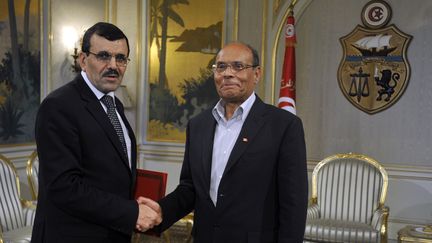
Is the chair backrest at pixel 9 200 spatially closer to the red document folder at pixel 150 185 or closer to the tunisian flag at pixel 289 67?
the red document folder at pixel 150 185

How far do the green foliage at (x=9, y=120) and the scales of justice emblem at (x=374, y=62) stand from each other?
3129mm

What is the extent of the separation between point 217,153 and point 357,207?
257cm

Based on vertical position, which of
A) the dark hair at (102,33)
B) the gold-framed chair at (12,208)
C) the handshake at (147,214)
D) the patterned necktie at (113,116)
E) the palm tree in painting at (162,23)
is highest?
the palm tree in painting at (162,23)

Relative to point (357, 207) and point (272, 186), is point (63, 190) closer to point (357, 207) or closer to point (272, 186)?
point (272, 186)

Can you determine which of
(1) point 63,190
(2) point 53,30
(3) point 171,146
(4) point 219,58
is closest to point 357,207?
(3) point 171,146

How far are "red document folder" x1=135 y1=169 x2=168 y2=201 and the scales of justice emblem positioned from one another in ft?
10.6

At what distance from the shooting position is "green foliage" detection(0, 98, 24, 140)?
165 inches

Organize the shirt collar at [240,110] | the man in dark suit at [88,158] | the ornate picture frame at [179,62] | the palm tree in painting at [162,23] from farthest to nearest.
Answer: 1. the palm tree in painting at [162,23]
2. the ornate picture frame at [179,62]
3. the shirt collar at [240,110]
4. the man in dark suit at [88,158]

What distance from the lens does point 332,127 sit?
4.73 meters

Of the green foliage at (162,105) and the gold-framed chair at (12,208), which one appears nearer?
the gold-framed chair at (12,208)

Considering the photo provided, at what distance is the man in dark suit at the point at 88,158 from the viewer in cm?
162

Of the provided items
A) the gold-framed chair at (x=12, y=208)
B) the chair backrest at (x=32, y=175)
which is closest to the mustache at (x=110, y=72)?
the gold-framed chair at (x=12, y=208)

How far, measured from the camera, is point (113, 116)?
1771 mm

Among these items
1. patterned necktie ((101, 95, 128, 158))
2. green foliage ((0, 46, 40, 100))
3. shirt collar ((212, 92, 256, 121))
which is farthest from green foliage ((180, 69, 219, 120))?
patterned necktie ((101, 95, 128, 158))
